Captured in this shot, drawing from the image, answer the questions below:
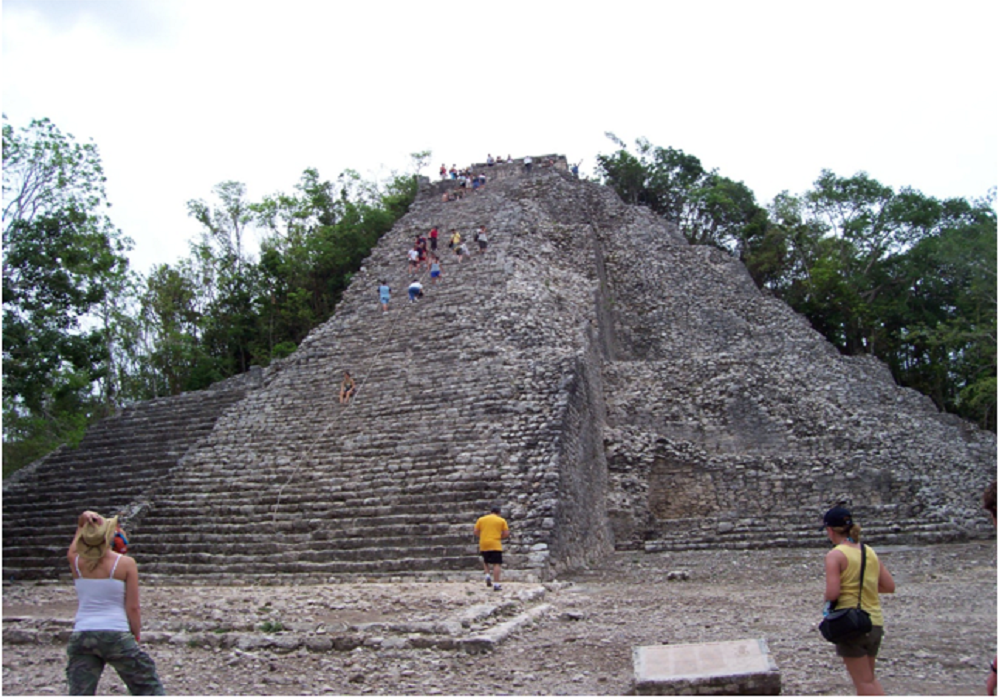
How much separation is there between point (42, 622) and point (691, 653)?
5582 millimetres

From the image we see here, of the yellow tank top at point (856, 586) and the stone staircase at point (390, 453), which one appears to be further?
the stone staircase at point (390, 453)

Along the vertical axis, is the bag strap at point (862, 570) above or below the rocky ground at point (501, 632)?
above

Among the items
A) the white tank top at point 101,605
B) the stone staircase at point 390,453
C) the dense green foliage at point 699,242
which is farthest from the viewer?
the dense green foliage at point 699,242

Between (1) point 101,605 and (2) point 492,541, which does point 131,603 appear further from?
(2) point 492,541

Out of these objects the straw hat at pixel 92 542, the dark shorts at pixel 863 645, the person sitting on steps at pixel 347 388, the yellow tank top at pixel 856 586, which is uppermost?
the person sitting on steps at pixel 347 388

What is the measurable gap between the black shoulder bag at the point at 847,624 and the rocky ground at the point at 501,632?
2.78 ft

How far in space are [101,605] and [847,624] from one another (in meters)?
3.43

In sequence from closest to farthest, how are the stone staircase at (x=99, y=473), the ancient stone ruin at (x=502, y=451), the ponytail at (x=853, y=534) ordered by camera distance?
the ponytail at (x=853, y=534) → the ancient stone ruin at (x=502, y=451) → the stone staircase at (x=99, y=473)

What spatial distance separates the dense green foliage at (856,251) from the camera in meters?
23.9

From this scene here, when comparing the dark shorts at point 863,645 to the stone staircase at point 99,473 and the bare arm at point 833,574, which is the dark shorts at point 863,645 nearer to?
the bare arm at point 833,574

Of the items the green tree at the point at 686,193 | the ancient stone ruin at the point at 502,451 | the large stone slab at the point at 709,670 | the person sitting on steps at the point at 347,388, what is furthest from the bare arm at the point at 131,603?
the green tree at the point at 686,193

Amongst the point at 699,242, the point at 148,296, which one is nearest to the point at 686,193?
the point at 699,242

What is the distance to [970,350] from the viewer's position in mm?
21203

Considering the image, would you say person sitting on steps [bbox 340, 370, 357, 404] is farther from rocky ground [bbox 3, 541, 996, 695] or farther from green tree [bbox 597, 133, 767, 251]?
green tree [bbox 597, 133, 767, 251]
